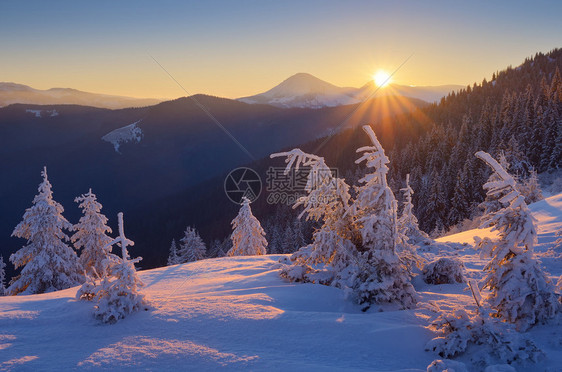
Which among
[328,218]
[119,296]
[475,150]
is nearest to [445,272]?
[328,218]

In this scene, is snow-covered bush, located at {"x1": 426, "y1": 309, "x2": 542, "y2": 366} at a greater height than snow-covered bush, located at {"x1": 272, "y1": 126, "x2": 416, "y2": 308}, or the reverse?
snow-covered bush, located at {"x1": 272, "y1": 126, "x2": 416, "y2": 308}

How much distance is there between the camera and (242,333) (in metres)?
6.13

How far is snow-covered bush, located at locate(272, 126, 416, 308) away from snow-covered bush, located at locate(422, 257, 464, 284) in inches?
40.0

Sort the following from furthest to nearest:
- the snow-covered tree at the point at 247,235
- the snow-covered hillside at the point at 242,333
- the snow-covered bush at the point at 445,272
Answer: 1. the snow-covered tree at the point at 247,235
2. the snow-covered bush at the point at 445,272
3. the snow-covered hillside at the point at 242,333

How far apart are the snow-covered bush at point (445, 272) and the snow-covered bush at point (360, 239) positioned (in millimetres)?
1015

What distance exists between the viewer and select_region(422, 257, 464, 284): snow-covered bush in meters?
9.12

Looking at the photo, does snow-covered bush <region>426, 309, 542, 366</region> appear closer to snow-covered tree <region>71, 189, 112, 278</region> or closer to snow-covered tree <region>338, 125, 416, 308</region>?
snow-covered tree <region>338, 125, 416, 308</region>

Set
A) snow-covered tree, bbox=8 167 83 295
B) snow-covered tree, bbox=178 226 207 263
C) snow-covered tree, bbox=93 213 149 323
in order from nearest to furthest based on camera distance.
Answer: snow-covered tree, bbox=93 213 149 323 < snow-covered tree, bbox=8 167 83 295 < snow-covered tree, bbox=178 226 207 263

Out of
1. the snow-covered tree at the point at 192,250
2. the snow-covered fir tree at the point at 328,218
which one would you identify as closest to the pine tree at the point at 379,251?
the snow-covered fir tree at the point at 328,218

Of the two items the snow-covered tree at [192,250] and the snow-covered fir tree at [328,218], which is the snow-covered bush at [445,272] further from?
the snow-covered tree at [192,250]

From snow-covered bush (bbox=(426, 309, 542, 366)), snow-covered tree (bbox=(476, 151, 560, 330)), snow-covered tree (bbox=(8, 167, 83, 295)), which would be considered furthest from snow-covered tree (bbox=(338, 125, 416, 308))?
snow-covered tree (bbox=(8, 167, 83, 295))

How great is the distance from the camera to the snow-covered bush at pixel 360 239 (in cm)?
750

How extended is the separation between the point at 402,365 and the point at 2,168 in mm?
249899

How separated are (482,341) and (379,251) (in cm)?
270
